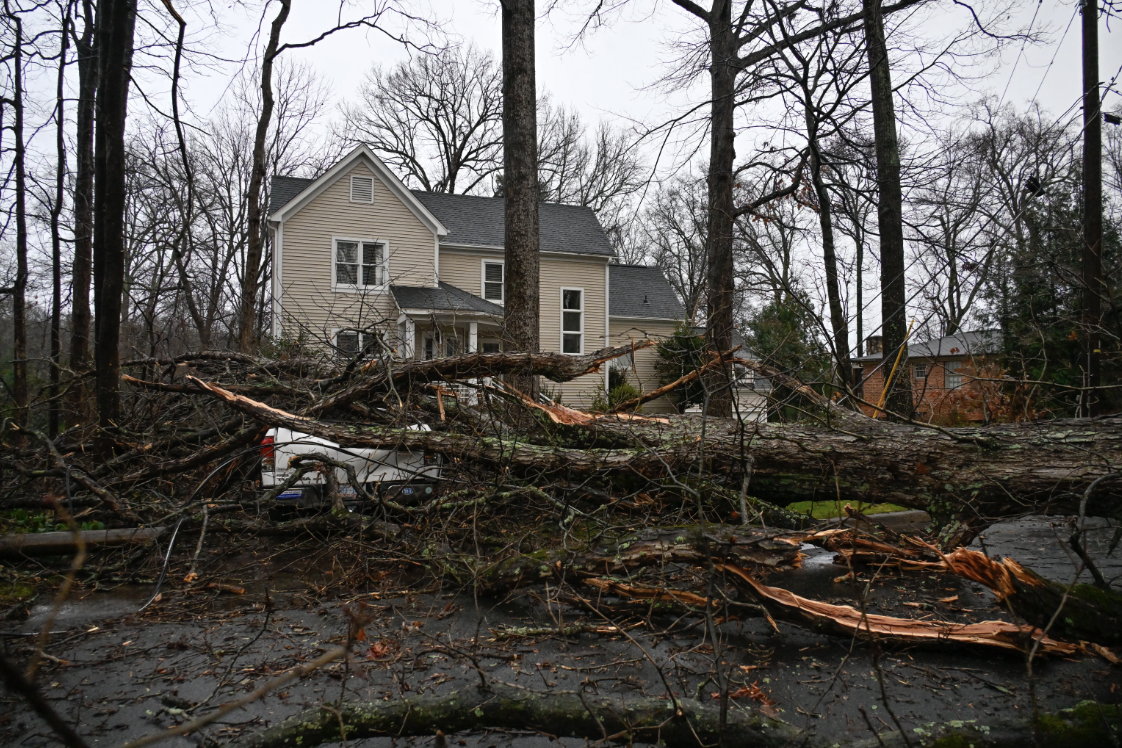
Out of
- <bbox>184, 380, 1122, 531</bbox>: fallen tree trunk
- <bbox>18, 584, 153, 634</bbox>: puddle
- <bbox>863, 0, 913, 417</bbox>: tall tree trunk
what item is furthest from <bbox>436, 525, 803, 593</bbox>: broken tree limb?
<bbox>863, 0, 913, 417</bbox>: tall tree trunk

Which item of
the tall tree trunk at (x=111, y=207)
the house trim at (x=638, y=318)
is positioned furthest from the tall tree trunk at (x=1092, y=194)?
the house trim at (x=638, y=318)

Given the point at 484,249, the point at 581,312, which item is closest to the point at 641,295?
the point at 581,312

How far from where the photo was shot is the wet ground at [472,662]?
10.1 ft

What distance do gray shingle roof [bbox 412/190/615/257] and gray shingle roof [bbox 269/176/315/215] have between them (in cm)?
345

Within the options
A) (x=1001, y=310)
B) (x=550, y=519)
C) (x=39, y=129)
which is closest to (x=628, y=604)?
(x=550, y=519)

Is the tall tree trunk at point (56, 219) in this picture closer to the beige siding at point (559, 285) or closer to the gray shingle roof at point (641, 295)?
the beige siding at point (559, 285)

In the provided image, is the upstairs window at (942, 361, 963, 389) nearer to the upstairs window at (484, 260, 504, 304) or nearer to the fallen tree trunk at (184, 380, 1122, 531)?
the fallen tree trunk at (184, 380, 1122, 531)

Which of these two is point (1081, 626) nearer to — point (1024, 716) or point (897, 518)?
point (1024, 716)

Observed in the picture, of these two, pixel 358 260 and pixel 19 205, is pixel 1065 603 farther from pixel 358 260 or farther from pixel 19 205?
pixel 358 260

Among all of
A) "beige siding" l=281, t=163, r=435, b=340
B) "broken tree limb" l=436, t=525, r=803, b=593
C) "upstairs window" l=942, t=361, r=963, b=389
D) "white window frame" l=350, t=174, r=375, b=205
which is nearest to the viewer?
"broken tree limb" l=436, t=525, r=803, b=593

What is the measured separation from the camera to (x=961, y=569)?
396 cm

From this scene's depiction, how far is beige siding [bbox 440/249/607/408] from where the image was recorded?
20125 millimetres

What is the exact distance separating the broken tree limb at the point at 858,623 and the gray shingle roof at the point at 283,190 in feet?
55.4

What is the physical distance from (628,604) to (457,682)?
1352 mm
